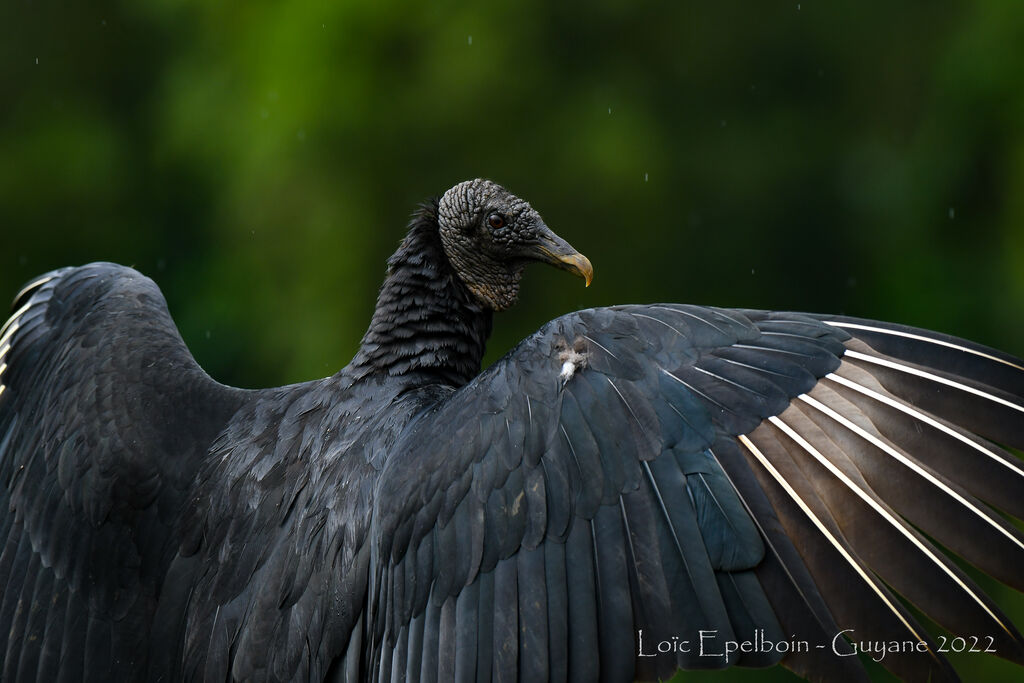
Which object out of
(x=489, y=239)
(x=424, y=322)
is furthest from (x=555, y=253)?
(x=424, y=322)

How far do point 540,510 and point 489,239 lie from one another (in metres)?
1.24

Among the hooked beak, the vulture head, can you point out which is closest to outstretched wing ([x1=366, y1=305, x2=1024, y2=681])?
the hooked beak

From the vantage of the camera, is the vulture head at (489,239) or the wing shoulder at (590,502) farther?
the vulture head at (489,239)

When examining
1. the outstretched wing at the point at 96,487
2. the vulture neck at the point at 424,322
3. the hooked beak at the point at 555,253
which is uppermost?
the hooked beak at the point at 555,253

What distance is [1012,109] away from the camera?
713 cm

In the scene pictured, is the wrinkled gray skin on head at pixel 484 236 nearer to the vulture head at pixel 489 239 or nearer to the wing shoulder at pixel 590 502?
the vulture head at pixel 489 239

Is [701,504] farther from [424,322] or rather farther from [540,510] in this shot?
[424,322]

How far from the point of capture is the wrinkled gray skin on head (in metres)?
3.50

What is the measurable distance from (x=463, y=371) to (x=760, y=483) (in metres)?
1.19

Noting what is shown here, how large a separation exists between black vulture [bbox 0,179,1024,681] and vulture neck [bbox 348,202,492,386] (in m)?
0.01

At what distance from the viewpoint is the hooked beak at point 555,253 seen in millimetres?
3406

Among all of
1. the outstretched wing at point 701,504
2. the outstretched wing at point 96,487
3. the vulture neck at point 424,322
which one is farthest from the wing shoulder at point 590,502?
the outstretched wing at point 96,487

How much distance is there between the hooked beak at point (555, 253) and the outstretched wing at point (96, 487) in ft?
3.10

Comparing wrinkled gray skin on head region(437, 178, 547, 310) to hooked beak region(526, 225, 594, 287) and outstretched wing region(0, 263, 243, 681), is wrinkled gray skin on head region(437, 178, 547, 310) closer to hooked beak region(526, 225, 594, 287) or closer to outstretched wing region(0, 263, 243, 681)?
hooked beak region(526, 225, 594, 287)
